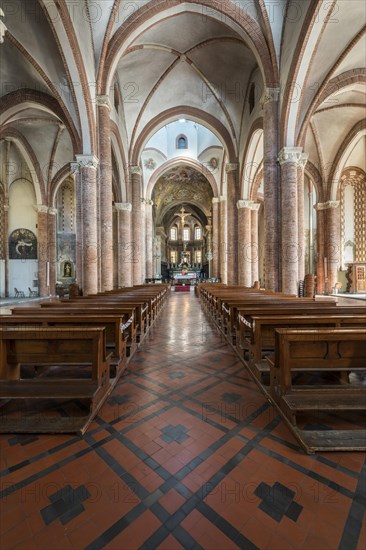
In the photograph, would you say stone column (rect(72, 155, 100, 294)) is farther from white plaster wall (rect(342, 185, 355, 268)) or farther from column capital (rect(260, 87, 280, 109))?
white plaster wall (rect(342, 185, 355, 268))

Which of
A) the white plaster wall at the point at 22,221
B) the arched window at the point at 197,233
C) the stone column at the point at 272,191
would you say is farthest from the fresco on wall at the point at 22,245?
the arched window at the point at 197,233

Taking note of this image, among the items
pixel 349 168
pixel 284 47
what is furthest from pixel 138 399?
pixel 349 168

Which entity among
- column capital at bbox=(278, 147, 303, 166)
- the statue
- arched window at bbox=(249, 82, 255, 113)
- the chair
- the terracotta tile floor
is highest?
arched window at bbox=(249, 82, 255, 113)

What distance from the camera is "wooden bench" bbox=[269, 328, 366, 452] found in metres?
2.18

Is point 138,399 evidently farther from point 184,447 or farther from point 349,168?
point 349,168

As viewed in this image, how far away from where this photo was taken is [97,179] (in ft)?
34.3

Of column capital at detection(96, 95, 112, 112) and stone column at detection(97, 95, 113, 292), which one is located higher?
column capital at detection(96, 95, 112, 112)

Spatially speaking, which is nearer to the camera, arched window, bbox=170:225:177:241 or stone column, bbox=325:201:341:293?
stone column, bbox=325:201:341:293

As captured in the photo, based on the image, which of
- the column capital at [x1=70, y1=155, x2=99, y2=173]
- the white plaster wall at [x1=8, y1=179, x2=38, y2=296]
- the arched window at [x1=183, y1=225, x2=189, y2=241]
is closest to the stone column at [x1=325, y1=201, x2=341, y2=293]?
the column capital at [x1=70, y1=155, x2=99, y2=173]

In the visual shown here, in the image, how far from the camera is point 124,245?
16.3 metres

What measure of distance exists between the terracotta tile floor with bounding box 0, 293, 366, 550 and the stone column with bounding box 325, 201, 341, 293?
17933 mm

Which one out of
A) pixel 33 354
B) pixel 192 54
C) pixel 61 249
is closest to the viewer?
pixel 33 354

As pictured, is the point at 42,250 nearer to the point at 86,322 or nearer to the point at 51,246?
the point at 51,246

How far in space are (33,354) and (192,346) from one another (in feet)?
9.32
